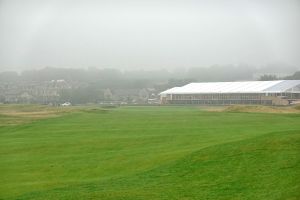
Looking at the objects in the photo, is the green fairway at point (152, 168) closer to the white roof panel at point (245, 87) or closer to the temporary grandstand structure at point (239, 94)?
the temporary grandstand structure at point (239, 94)

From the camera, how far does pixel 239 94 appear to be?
8062 centimetres

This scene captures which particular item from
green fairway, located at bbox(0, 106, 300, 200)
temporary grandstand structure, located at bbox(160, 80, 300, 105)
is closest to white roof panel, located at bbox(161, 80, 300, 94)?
temporary grandstand structure, located at bbox(160, 80, 300, 105)

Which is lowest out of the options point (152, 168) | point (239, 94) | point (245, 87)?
point (152, 168)

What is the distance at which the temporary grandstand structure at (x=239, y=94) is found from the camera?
75312 millimetres

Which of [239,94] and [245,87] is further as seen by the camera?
[245,87]

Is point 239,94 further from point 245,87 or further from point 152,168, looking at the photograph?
point 152,168

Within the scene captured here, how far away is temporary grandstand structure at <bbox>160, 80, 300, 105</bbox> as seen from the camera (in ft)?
247

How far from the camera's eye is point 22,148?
26.1 meters

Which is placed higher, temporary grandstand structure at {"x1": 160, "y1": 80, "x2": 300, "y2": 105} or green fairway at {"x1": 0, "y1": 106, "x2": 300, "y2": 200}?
temporary grandstand structure at {"x1": 160, "y1": 80, "x2": 300, "y2": 105}

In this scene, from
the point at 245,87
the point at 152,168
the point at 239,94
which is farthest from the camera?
the point at 245,87

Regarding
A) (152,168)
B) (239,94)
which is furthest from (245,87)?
(152,168)

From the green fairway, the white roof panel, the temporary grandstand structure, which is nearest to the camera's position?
the green fairway

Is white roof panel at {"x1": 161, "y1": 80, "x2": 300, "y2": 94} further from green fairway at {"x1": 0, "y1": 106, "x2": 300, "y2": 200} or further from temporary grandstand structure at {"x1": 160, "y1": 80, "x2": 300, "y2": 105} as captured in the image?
green fairway at {"x1": 0, "y1": 106, "x2": 300, "y2": 200}

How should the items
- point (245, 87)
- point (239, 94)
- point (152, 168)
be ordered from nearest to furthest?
point (152, 168) < point (239, 94) < point (245, 87)
